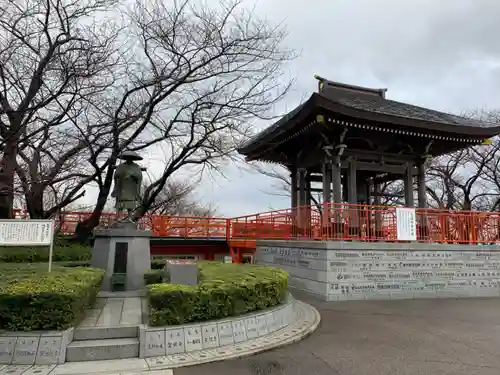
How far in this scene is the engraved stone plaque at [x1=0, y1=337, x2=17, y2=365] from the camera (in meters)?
4.89

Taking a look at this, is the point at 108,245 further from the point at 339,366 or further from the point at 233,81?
the point at 233,81

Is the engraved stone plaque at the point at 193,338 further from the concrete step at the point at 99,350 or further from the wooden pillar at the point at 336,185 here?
the wooden pillar at the point at 336,185

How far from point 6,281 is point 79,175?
8.08 metres

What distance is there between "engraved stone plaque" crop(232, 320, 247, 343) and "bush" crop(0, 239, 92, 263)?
8.78 metres

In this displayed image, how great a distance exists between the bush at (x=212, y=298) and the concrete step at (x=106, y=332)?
43 cm

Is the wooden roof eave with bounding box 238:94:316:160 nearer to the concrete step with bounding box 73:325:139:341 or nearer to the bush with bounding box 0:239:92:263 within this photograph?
the bush with bounding box 0:239:92:263

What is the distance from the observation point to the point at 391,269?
35.4 feet

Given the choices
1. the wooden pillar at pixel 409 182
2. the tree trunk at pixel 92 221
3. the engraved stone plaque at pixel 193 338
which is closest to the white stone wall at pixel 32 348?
the engraved stone plaque at pixel 193 338

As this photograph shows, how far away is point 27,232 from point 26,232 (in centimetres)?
2

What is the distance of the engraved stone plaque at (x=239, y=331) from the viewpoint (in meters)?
5.91

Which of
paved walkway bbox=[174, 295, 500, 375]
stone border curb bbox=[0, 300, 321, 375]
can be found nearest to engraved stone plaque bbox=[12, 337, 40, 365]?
stone border curb bbox=[0, 300, 321, 375]

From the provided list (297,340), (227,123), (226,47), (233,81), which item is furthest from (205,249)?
(297,340)

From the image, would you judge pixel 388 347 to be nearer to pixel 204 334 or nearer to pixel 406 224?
pixel 204 334

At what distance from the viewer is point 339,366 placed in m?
5.08
